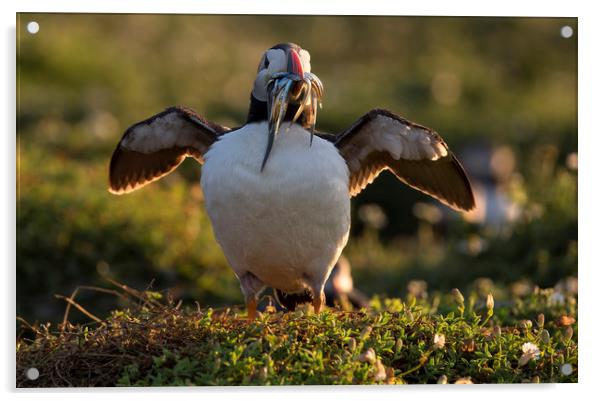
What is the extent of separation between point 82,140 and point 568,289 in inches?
196

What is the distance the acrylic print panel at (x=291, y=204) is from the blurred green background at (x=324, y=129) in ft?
0.08

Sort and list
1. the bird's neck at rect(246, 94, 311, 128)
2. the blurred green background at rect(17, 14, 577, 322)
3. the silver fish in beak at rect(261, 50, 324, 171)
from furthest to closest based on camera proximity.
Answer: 1. the blurred green background at rect(17, 14, 577, 322)
2. the bird's neck at rect(246, 94, 311, 128)
3. the silver fish in beak at rect(261, 50, 324, 171)

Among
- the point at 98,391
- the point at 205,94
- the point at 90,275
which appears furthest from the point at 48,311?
the point at 205,94

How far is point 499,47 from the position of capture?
12.7 meters

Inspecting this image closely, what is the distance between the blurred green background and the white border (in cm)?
18

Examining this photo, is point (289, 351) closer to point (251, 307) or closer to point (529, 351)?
point (251, 307)

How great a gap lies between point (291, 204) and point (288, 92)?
1.55 ft

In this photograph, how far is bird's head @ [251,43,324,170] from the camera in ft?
14.9

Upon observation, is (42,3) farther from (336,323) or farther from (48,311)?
(48,311)

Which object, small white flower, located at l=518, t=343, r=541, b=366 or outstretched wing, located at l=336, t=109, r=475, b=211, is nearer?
small white flower, located at l=518, t=343, r=541, b=366

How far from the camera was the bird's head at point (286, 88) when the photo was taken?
4.54 m

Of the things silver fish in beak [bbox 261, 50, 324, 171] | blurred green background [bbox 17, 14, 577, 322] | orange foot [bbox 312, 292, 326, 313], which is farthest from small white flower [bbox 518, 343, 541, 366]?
blurred green background [bbox 17, 14, 577, 322]

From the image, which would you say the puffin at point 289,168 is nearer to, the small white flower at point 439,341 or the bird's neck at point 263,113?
the bird's neck at point 263,113

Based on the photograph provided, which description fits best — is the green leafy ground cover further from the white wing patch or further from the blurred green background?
the blurred green background
